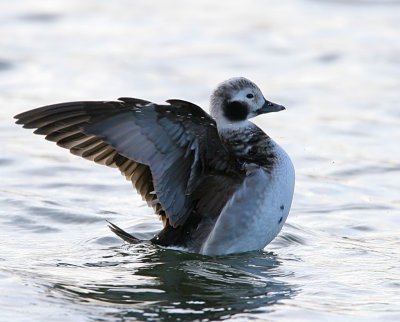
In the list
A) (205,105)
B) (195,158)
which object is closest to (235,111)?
(195,158)

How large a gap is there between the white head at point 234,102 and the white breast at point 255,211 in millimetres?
415

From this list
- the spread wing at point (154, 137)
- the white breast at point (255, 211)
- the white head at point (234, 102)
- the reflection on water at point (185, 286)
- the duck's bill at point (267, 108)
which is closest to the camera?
the reflection on water at point (185, 286)

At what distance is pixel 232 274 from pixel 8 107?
578 cm

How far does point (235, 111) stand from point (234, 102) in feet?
0.25

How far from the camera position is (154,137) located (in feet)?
21.7

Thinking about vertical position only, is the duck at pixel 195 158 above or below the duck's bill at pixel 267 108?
below

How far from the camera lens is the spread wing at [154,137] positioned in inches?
257

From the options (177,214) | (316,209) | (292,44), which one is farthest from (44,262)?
(292,44)

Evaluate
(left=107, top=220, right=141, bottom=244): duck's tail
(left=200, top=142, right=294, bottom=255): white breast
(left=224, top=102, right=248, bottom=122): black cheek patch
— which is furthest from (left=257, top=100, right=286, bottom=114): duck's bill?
(left=107, top=220, right=141, bottom=244): duck's tail

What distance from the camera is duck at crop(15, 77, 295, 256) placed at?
6543 mm

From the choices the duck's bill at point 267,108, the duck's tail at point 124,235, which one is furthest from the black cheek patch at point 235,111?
the duck's tail at point 124,235

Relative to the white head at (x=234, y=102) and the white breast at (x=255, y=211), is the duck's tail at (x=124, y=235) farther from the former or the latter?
the white head at (x=234, y=102)

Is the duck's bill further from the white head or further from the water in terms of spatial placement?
the water

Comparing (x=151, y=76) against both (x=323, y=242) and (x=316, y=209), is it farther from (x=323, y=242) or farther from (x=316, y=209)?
(x=323, y=242)
